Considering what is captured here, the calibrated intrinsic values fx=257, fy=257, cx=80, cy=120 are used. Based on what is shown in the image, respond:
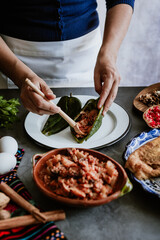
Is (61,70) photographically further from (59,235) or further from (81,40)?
(59,235)

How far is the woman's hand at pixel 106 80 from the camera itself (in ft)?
5.36

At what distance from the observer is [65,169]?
44.6 inches

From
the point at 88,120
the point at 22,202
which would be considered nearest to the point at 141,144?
the point at 88,120

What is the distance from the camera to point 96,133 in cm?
166

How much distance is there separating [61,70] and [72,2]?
21.9 inches

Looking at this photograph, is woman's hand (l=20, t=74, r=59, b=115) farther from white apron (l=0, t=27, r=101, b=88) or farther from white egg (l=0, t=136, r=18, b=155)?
white apron (l=0, t=27, r=101, b=88)

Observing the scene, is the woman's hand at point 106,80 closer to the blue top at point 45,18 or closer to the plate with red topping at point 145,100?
the plate with red topping at point 145,100

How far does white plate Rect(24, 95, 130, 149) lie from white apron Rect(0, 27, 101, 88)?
566mm

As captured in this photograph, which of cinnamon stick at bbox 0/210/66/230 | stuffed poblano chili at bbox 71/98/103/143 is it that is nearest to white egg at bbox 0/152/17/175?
cinnamon stick at bbox 0/210/66/230

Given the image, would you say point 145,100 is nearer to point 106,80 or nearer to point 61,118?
point 106,80

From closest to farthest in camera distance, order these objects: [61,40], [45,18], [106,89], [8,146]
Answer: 1. [8,146]
2. [106,89]
3. [45,18]
4. [61,40]

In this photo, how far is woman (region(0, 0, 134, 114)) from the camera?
5.92 feet

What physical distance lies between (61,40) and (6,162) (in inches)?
47.7

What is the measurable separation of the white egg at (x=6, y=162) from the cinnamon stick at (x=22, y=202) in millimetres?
110
